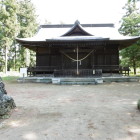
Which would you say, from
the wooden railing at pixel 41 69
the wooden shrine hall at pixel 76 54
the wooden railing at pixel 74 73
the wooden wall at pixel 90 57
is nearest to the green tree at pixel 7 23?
the wooden shrine hall at pixel 76 54

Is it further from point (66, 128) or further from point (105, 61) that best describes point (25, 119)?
point (105, 61)

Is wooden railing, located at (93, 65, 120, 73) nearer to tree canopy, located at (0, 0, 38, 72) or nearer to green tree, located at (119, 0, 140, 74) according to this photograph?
green tree, located at (119, 0, 140, 74)

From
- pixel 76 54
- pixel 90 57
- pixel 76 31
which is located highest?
pixel 76 31

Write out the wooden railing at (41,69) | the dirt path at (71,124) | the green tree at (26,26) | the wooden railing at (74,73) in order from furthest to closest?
the green tree at (26,26) < the wooden railing at (41,69) < the wooden railing at (74,73) < the dirt path at (71,124)

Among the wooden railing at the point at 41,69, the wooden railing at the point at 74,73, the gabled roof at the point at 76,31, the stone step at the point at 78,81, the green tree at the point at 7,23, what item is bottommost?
the stone step at the point at 78,81

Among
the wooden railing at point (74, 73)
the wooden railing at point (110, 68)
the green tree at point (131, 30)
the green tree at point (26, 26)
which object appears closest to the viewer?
the wooden railing at point (74, 73)

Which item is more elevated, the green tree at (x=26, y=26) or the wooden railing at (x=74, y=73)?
the green tree at (x=26, y=26)

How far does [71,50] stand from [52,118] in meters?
12.3

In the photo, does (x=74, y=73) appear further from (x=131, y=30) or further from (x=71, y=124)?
(x=131, y=30)

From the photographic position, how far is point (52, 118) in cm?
450

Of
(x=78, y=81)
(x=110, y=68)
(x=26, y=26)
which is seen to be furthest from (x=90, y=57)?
(x=26, y=26)

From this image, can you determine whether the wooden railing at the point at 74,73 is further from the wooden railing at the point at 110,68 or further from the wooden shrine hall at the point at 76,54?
the wooden railing at the point at 110,68

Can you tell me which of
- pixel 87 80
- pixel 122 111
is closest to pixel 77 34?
pixel 87 80

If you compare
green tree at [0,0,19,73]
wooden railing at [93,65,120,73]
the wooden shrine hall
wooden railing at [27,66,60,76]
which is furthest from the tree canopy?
wooden railing at [93,65,120,73]
